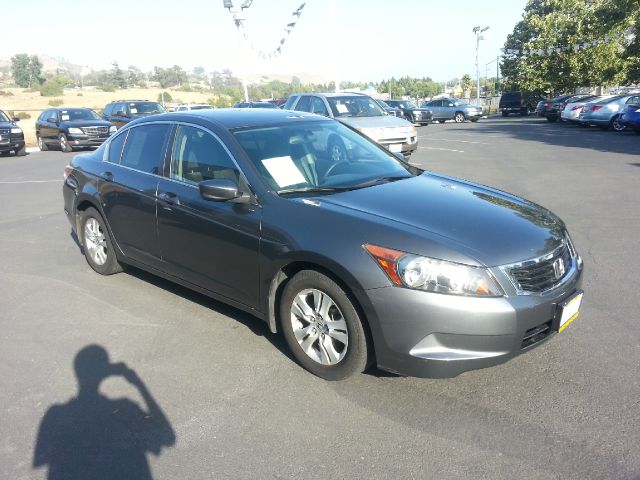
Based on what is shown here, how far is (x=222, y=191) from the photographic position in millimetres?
3879

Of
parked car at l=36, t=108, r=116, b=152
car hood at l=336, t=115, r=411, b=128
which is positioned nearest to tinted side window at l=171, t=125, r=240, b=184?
car hood at l=336, t=115, r=411, b=128

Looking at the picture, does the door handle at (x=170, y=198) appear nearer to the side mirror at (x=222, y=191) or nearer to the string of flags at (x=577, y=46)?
the side mirror at (x=222, y=191)

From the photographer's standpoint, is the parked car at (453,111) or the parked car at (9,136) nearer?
the parked car at (9,136)

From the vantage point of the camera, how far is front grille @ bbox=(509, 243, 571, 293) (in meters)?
3.24

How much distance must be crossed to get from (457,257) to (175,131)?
110 inches

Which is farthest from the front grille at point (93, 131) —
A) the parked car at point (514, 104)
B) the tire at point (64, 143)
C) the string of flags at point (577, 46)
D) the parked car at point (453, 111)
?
the string of flags at point (577, 46)

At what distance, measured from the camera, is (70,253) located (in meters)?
6.95

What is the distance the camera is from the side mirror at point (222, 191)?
12.7 ft

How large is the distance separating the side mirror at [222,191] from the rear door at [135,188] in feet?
3.31

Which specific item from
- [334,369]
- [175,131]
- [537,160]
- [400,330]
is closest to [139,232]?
[175,131]

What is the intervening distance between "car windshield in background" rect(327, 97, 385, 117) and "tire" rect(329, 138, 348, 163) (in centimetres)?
880

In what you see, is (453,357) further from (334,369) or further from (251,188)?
(251,188)

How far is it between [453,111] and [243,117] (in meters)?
33.7

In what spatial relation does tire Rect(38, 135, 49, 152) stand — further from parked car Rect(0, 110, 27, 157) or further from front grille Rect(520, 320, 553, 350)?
front grille Rect(520, 320, 553, 350)
